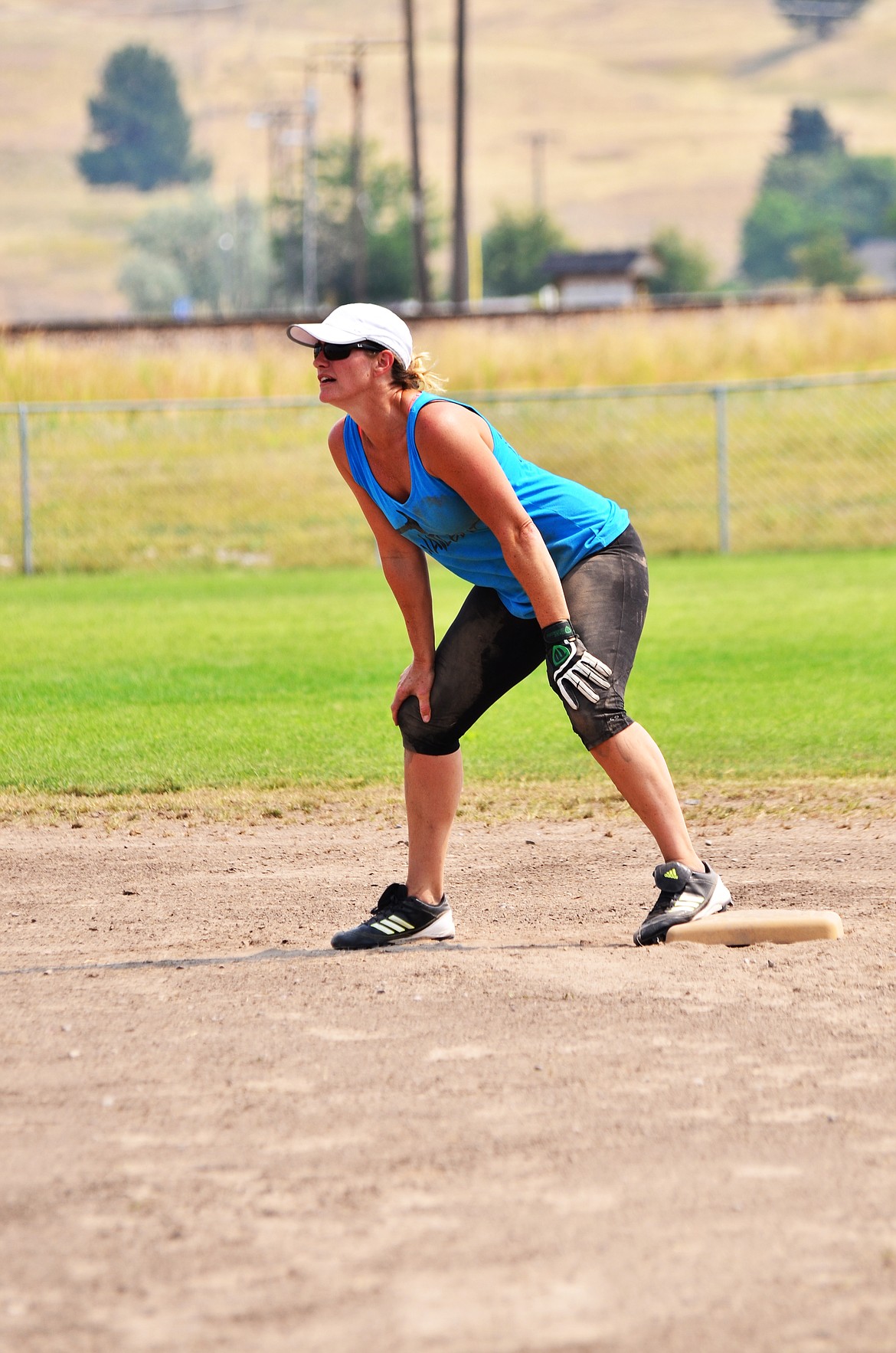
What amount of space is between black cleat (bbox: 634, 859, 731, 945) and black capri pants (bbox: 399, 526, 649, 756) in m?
0.47

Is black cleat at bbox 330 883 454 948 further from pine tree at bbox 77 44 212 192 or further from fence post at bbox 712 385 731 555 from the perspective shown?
pine tree at bbox 77 44 212 192

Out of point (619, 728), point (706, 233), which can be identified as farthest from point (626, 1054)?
point (706, 233)

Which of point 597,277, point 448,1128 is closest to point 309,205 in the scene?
point 597,277

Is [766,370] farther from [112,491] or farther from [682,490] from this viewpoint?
[112,491]

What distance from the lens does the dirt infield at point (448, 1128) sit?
273 cm

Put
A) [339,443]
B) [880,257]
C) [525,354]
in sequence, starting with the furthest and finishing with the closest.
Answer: [880,257]
[525,354]
[339,443]

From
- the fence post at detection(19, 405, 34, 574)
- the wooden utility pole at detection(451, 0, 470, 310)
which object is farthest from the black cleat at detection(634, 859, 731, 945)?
the wooden utility pole at detection(451, 0, 470, 310)

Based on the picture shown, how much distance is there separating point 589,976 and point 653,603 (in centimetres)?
992

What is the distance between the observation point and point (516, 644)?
496cm

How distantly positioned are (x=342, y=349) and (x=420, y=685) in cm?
105

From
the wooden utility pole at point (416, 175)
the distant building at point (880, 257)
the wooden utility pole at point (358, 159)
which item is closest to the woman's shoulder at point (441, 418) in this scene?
the wooden utility pole at point (416, 175)

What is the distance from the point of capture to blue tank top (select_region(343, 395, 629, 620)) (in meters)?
4.66

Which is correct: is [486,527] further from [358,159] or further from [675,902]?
[358,159]

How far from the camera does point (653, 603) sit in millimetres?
14312
